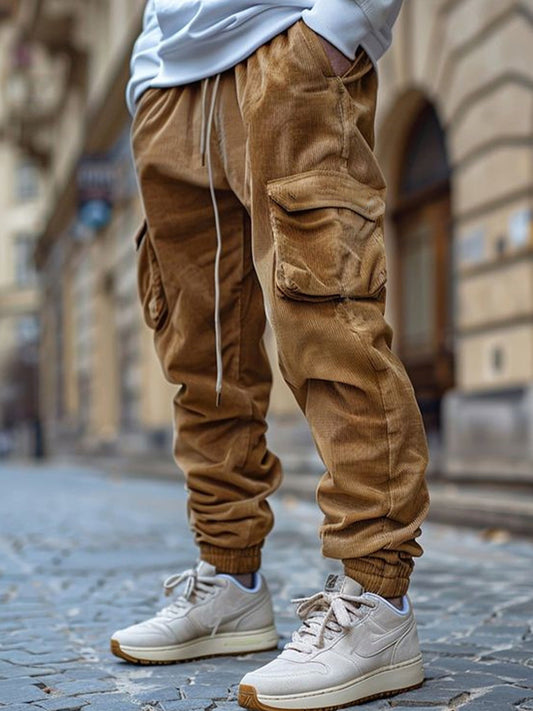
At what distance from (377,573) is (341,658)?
157 mm

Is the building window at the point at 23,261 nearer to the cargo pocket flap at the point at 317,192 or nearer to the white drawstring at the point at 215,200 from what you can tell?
the white drawstring at the point at 215,200

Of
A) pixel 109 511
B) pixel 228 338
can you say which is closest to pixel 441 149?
pixel 109 511

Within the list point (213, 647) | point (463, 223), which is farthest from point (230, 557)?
point (463, 223)

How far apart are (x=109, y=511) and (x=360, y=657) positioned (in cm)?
545

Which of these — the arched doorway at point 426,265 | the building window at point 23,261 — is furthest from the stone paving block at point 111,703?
the building window at point 23,261

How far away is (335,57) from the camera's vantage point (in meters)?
2.02

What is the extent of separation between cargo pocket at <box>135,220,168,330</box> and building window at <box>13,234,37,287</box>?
45011mm

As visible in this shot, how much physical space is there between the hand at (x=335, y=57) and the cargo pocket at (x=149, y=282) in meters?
0.59

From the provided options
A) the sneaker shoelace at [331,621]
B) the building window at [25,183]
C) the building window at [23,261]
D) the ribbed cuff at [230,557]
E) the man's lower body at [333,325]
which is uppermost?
the building window at [25,183]

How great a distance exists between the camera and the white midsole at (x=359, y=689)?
1.86m

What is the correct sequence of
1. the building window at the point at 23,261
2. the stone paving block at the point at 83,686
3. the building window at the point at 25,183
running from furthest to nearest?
the building window at the point at 23,261, the building window at the point at 25,183, the stone paving block at the point at 83,686

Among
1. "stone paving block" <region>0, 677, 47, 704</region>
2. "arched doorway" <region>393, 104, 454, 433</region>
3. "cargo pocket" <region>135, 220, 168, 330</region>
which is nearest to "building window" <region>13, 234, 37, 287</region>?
"arched doorway" <region>393, 104, 454, 433</region>

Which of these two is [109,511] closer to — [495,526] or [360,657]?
[495,526]

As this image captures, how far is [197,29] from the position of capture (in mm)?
2191
